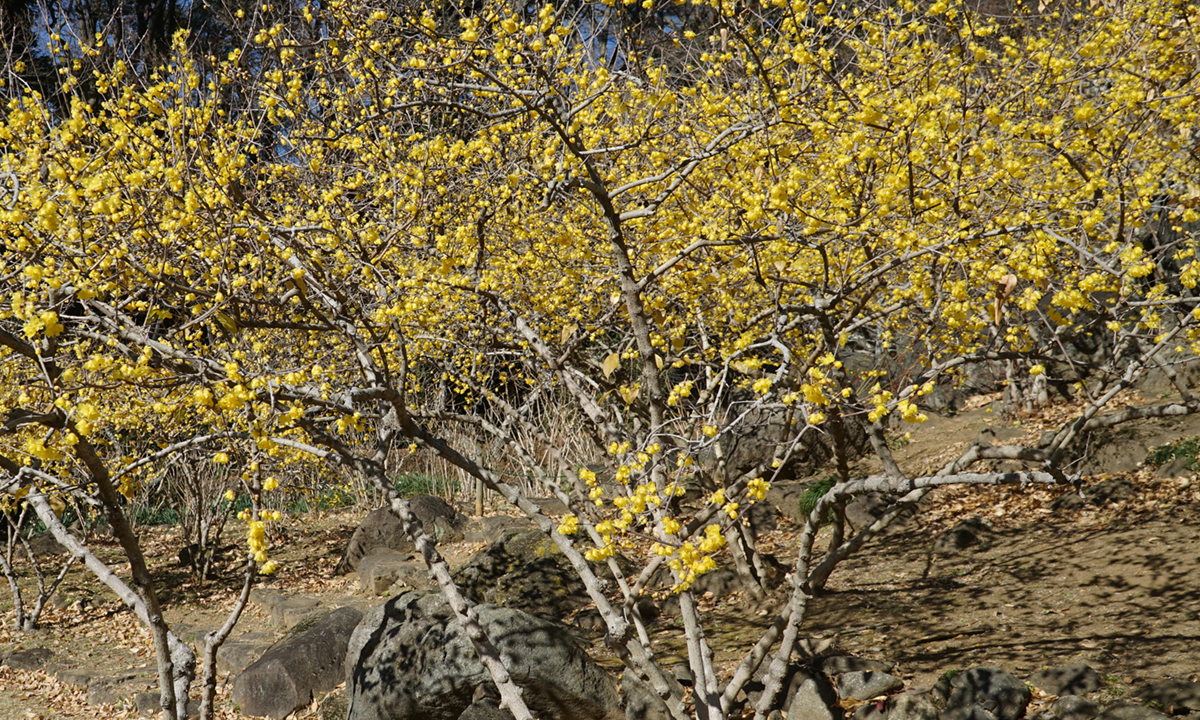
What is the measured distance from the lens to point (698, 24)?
1561cm

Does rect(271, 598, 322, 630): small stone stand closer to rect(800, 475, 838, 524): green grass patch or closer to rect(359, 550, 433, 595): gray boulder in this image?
rect(359, 550, 433, 595): gray boulder

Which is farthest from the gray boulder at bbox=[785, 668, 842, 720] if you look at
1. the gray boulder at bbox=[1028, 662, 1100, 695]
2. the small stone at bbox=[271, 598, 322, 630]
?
the small stone at bbox=[271, 598, 322, 630]

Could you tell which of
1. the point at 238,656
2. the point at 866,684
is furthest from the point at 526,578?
the point at 866,684

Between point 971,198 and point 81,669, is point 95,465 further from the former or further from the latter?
point 81,669

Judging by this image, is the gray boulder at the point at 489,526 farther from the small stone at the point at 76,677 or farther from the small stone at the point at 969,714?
the small stone at the point at 969,714

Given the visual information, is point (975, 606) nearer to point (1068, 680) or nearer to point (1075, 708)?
point (1068, 680)

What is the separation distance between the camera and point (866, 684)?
4.85m

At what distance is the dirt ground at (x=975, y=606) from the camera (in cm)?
510

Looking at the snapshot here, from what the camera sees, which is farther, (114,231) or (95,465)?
(114,231)

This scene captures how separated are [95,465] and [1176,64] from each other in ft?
20.2

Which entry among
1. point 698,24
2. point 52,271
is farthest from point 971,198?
point 698,24

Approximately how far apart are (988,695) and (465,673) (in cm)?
312

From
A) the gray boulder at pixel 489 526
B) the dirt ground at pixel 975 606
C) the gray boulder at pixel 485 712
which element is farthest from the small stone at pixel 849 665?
the gray boulder at pixel 489 526

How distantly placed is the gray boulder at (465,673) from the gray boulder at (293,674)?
48.3 inches
